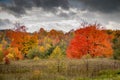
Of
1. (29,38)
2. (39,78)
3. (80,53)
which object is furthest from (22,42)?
(39,78)

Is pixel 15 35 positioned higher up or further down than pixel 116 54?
higher up

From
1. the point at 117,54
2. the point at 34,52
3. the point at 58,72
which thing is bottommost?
the point at 58,72

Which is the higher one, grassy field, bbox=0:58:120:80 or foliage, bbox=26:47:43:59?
foliage, bbox=26:47:43:59

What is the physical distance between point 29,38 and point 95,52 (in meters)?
33.2

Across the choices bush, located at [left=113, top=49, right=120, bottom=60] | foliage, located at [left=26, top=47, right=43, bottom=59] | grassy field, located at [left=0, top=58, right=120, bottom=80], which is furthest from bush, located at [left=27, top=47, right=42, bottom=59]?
grassy field, located at [left=0, top=58, right=120, bottom=80]

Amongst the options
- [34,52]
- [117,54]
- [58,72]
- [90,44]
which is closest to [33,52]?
[34,52]

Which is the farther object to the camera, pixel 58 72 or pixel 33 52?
pixel 33 52

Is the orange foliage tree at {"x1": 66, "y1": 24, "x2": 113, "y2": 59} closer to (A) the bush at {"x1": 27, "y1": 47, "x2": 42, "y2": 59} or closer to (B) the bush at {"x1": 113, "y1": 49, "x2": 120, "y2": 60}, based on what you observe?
(B) the bush at {"x1": 113, "y1": 49, "x2": 120, "y2": 60}

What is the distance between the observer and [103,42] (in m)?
67.2

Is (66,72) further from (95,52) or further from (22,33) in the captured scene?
(22,33)

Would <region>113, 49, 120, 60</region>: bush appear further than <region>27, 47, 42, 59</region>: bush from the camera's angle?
No

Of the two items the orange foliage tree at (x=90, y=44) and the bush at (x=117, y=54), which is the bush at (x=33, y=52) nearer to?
the orange foliage tree at (x=90, y=44)

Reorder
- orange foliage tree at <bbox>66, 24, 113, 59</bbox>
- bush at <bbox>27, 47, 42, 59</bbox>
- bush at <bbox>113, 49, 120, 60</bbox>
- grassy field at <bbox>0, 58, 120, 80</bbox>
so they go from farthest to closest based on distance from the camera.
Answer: bush at <bbox>27, 47, 42, 59</bbox> < orange foliage tree at <bbox>66, 24, 113, 59</bbox> < bush at <bbox>113, 49, 120, 60</bbox> < grassy field at <bbox>0, 58, 120, 80</bbox>

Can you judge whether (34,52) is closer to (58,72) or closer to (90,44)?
(90,44)
